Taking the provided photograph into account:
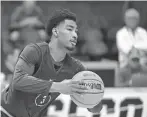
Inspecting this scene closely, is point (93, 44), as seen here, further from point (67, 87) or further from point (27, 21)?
point (67, 87)

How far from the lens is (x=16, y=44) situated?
28.5 ft

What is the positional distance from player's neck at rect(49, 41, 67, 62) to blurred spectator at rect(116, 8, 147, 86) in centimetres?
340

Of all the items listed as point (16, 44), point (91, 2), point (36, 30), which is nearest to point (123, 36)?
point (36, 30)

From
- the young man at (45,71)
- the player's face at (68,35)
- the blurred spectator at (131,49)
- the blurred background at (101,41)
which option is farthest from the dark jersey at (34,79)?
the blurred spectator at (131,49)

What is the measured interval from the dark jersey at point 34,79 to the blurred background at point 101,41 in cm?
133

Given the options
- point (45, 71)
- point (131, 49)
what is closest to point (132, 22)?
point (131, 49)

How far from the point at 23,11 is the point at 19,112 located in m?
4.42

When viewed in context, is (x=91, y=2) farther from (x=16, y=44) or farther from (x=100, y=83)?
(x=100, y=83)

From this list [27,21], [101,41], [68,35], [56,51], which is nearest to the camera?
[68,35]

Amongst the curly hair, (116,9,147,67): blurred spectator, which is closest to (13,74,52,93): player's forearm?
the curly hair

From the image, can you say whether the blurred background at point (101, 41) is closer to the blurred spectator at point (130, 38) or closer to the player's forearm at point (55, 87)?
the blurred spectator at point (130, 38)

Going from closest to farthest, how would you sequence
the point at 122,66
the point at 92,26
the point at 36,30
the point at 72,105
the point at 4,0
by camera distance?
the point at 72,105 → the point at 122,66 → the point at 36,30 → the point at 92,26 → the point at 4,0

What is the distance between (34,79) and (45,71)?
1.26ft

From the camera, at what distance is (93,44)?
9109 mm
